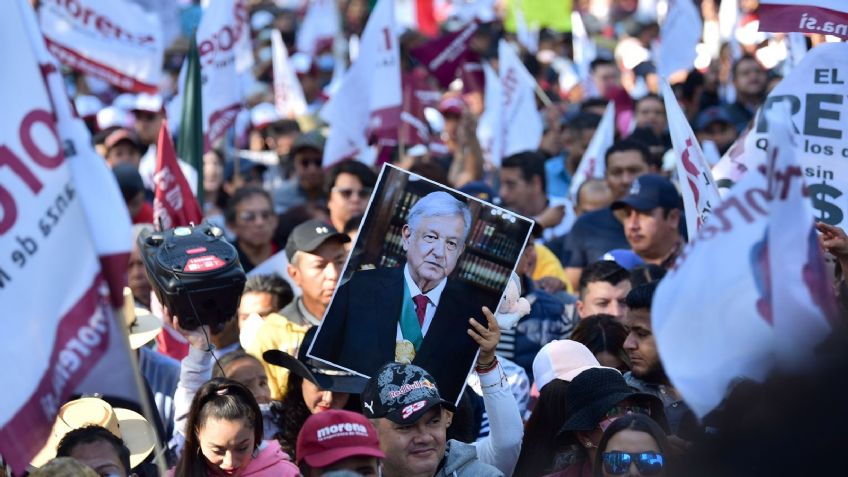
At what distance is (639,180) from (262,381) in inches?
127

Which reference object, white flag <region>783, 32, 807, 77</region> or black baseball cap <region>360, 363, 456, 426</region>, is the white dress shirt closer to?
black baseball cap <region>360, 363, 456, 426</region>

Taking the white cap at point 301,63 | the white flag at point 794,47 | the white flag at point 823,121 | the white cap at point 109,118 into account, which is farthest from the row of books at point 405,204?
the white cap at point 301,63

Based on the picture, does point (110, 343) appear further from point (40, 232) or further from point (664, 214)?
point (664, 214)

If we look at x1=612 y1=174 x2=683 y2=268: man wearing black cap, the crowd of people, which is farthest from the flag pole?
x1=612 y1=174 x2=683 y2=268: man wearing black cap

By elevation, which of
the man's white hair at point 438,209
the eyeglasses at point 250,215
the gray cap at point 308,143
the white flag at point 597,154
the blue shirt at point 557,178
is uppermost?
the man's white hair at point 438,209

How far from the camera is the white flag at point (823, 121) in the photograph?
6.05 meters

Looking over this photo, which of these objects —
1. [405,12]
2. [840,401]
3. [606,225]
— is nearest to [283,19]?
[405,12]

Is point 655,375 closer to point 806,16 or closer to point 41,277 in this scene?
point 806,16

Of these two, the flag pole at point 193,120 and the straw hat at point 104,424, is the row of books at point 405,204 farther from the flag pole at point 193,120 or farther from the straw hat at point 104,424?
the flag pole at point 193,120

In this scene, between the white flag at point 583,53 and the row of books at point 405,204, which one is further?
the white flag at point 583,53

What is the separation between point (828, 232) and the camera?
5.46 meters

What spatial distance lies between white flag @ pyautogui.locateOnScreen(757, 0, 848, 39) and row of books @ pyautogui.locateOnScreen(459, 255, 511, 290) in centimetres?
189

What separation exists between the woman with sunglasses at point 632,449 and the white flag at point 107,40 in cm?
654

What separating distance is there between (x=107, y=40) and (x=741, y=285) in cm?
772
